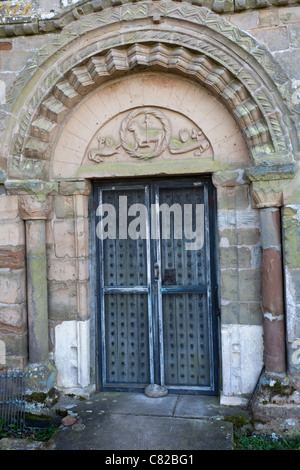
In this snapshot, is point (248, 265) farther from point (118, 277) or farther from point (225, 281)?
point (118, 277)

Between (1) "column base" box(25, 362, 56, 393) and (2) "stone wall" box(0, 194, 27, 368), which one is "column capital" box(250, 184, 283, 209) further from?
(1) "column base" box(25, 362, 56, 393)

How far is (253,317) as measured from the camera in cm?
376

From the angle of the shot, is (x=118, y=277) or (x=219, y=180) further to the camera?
(x=118, y=277)

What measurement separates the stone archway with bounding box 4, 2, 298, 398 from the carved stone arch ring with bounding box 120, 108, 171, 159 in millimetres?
145

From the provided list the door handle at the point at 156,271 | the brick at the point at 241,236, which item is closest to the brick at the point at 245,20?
the brick at the point at 241,236

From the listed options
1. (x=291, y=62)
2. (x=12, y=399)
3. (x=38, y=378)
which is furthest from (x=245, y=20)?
(x=12, y=399)

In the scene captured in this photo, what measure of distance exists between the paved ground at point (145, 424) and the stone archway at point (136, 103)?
1.49 ft

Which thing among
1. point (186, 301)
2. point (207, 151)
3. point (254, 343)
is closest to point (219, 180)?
point (207, 151)

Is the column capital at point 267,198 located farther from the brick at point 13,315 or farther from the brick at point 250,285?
the brick at point 13,315

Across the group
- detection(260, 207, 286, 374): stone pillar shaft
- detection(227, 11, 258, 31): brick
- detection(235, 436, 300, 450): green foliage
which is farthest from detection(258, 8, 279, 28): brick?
detection(235, 436, 300, 450): green foliage

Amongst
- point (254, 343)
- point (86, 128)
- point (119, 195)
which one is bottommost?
point (254, 343)

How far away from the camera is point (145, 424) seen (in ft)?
11.4

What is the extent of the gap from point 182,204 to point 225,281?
909 millimetres

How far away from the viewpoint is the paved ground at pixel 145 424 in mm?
3174
